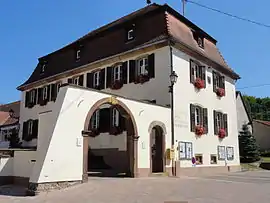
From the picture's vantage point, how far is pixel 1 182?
45.9 feet

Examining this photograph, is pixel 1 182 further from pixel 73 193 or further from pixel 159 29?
pixel 159 29

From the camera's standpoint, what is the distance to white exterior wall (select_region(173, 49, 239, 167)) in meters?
19.4

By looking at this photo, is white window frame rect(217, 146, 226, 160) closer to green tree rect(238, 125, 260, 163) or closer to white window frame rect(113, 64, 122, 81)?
green tree rect(238, 125, 260, 163)

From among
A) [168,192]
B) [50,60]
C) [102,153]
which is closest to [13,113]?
[50,60]

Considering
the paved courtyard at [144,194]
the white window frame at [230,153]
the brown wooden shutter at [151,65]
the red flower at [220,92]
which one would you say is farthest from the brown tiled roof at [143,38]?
the paved courtyard at [144,194]

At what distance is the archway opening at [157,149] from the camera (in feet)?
58.6

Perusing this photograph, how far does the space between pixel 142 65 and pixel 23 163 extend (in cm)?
1007

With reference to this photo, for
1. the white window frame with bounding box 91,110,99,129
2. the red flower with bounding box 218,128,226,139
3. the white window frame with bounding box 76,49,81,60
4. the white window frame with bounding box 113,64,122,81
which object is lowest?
the red flower with bounding box 218,128,226,139

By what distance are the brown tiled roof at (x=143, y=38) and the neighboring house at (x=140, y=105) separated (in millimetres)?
87

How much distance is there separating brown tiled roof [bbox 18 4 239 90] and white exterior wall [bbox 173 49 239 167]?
140 cm

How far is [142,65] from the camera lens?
2108 cm

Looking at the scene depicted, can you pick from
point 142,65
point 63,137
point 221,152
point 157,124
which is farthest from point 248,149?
point 63,137

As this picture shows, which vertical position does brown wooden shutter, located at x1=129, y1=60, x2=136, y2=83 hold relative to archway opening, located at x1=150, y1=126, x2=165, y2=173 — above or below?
above

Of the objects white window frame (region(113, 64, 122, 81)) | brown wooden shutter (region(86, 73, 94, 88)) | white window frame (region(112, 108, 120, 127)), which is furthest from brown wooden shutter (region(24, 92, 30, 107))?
white window frame (region(112, 108, 120, 127))
